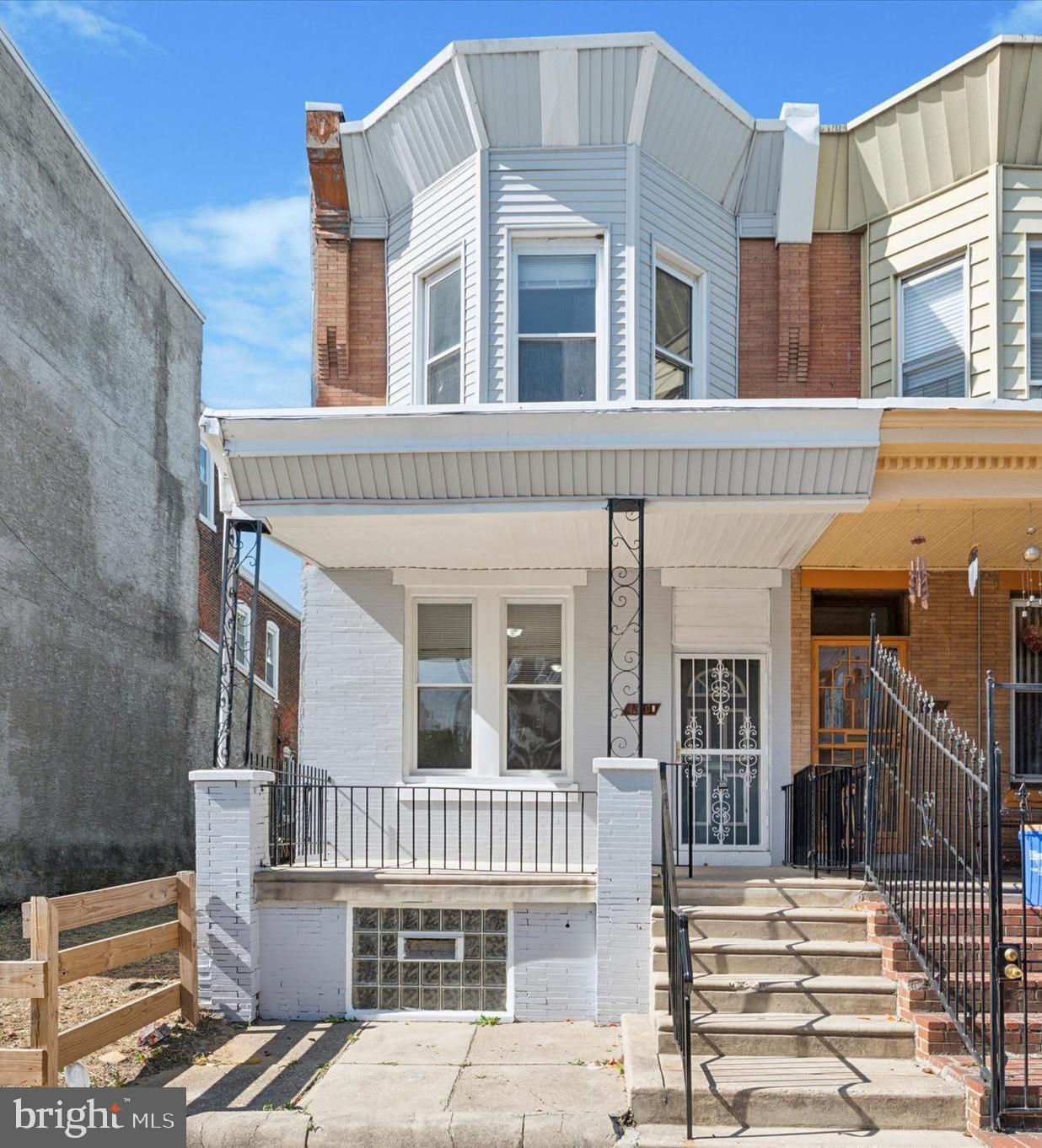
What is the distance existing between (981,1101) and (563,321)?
7259 mm

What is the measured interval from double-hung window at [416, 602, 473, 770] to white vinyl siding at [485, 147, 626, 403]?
239 centimetres

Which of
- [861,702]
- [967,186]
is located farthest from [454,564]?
[967,186]

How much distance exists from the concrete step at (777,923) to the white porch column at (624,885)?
21cm

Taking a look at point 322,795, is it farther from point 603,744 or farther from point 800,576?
point 800,576

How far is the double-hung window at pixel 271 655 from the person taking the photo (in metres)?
25.1

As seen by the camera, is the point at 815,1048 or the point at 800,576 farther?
the point at 800,576

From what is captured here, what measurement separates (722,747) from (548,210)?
541 cm

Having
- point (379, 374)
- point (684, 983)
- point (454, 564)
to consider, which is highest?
point (379, 374)

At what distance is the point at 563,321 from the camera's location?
11156 millimetres

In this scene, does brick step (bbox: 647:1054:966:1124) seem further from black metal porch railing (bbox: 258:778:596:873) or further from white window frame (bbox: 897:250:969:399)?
white window frame (bbox: 897:250:969:399)

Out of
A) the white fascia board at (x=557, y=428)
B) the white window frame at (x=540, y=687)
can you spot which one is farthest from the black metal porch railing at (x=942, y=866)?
the white window frame at (x=540, y=687)

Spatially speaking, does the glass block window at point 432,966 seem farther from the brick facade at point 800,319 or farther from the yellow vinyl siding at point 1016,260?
the yellow vinyl siding at point 1016,260

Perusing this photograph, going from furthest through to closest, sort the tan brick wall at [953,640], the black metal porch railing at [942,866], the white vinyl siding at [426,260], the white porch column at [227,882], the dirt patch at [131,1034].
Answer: the tan brick wall at [953,640]
the white vinyl siding at [426,260]
the white porch column at [227,882]
the dirt patch at [131,1034]
the black metal porch railing at [942,866]

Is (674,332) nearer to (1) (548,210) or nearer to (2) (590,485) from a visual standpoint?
(1) (548,210)
